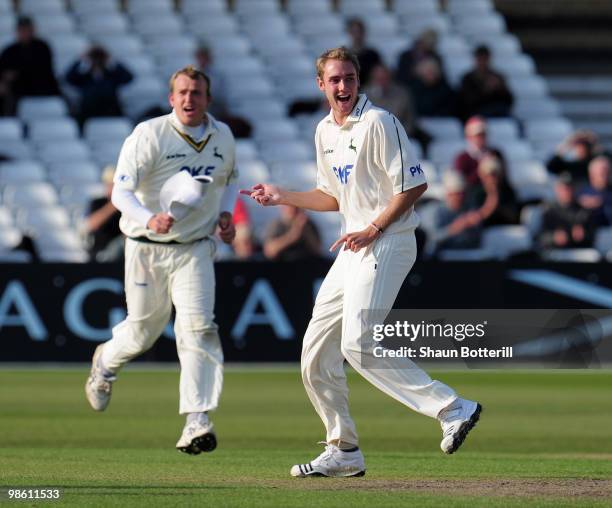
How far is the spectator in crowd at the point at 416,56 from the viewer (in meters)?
20.0

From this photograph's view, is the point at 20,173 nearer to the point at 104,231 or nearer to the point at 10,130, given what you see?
→ the point at 10,130

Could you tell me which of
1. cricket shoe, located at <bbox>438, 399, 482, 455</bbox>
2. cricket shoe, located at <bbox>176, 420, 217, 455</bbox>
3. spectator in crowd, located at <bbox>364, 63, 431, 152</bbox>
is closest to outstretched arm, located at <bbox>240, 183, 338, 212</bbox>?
cricket shoe, located at <bbox>438, 399, 482, 455</bbox>

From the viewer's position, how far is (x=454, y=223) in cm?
1684

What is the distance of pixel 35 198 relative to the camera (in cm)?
1759

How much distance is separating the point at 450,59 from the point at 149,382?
8734 mm

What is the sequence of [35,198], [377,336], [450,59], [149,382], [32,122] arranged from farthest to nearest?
1. [450,59]
2. [32,122]
3. [35,198]
4. [149,382]
5. [377,336]

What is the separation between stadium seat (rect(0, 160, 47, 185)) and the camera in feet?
58.4

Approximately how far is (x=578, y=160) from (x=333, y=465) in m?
11.8

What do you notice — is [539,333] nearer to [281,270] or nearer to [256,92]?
[281,270]

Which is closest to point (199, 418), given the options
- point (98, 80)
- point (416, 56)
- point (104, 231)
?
point (104, 231)

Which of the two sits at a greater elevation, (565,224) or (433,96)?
(433,96)

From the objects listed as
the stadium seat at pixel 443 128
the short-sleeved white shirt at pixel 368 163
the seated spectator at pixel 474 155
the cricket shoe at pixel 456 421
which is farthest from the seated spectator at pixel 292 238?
the cricket shoe at pixel 456 421

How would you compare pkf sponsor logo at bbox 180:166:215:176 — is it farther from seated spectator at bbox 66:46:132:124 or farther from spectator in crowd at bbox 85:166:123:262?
seated spectator at bbox 66:46:132:124

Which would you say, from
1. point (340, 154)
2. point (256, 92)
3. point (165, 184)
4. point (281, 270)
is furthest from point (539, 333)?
point (340, 154)
